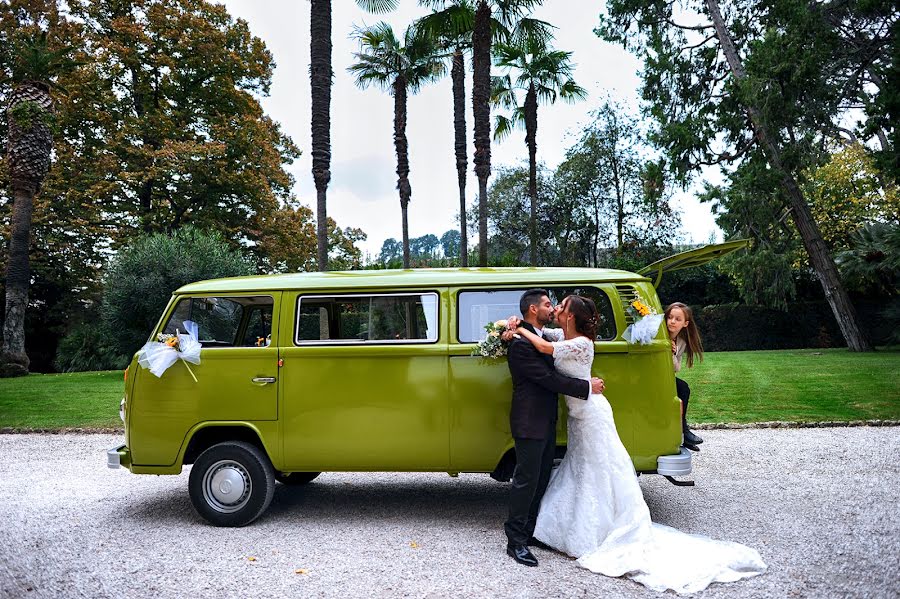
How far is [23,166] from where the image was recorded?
21234mm

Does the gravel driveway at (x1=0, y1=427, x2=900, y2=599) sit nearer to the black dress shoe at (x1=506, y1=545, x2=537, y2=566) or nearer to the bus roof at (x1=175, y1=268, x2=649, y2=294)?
the black dress shoe at (x1=506, y1=545, x2=537, y2=566)

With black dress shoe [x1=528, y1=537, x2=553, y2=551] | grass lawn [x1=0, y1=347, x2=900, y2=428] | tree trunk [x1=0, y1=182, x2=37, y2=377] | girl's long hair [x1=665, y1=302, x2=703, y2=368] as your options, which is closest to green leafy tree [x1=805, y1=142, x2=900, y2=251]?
grass lawn [x1=0, y1=347, x2=900, y2=428]

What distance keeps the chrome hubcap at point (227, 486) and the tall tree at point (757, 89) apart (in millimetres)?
16971

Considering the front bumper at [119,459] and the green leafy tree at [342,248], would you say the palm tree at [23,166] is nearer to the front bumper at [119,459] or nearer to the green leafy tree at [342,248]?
the green leafy tree at [342,248]

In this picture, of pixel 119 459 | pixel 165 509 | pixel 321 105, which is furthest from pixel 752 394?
pixel 321 105

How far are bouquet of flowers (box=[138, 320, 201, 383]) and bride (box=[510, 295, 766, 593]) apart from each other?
9.83 ft

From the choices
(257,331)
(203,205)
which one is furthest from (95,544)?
(203,205)

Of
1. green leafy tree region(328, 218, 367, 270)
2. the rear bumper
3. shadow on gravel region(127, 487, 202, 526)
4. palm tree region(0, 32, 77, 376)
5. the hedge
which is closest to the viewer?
the rear bumper

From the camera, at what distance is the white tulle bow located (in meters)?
5.21

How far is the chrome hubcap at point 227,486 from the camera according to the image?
571 cm

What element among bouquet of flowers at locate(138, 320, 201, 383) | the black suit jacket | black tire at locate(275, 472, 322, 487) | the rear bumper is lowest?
black tire at locate(275, 472, 322, 487)

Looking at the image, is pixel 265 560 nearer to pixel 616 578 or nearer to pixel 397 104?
pixel 616 578

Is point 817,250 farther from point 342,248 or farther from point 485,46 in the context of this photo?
point 342,248

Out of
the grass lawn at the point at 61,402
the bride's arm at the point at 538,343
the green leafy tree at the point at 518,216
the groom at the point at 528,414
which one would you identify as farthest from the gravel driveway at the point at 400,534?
the green leafy tree at the point at 518,216
